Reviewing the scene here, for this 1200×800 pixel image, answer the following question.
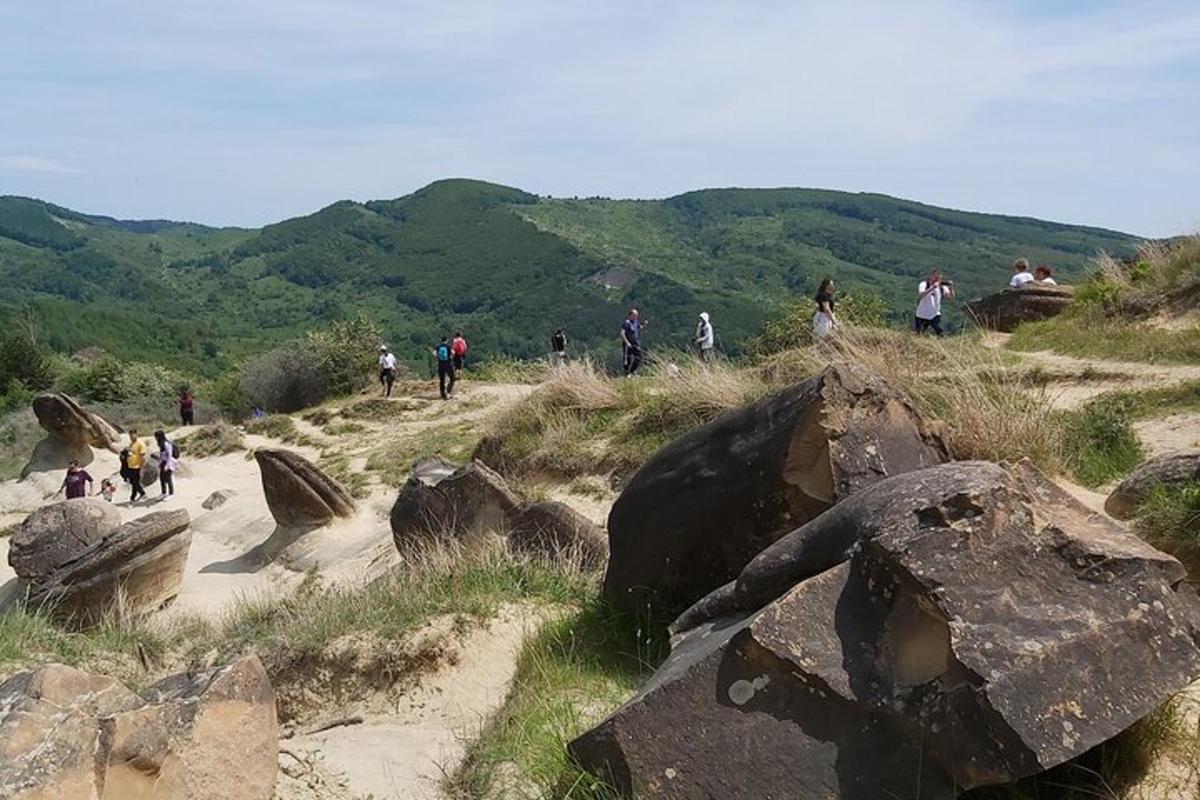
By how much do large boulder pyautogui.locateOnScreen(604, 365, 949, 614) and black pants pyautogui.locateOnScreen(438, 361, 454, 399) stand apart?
66.4 feet

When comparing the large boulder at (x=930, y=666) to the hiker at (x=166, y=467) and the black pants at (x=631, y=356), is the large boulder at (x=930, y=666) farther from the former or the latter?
the hiker at (x=166, y=467)

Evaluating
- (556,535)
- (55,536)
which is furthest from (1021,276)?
(55,536)

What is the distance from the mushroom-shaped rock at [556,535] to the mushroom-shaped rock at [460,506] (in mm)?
583

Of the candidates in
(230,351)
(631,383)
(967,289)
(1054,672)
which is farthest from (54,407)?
(967,289)

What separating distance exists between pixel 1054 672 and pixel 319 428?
24.7 m

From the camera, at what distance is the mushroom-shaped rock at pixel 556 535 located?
7.80 metres

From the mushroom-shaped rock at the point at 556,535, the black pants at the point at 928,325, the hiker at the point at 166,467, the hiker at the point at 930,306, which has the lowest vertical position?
the hiker at the point at 166,467

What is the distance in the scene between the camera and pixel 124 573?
11.6 m

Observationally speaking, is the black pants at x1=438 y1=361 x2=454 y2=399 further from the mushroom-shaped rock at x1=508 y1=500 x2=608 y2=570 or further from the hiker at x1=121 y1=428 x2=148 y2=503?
the mushroom-shaped rock at x1=508 y1=500 x2=608 y2=570

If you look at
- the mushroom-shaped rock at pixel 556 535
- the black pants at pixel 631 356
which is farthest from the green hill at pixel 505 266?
the mushroom-shaped rock at pixel 556 535

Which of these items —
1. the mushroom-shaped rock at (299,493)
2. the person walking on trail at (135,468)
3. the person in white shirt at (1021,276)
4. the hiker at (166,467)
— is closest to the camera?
the mushroom-shaped rock at (299,493)

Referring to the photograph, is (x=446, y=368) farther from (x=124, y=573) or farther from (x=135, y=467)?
(x=124, y=573)

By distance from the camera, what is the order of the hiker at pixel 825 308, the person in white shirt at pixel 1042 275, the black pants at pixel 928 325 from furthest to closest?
the person in white shirt at pixel 1042 275 < the black pants at pixel 928 325 < the hiker at pixel 825 308

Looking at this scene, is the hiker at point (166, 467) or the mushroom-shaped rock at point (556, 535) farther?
the hiker at point (166, 467)
